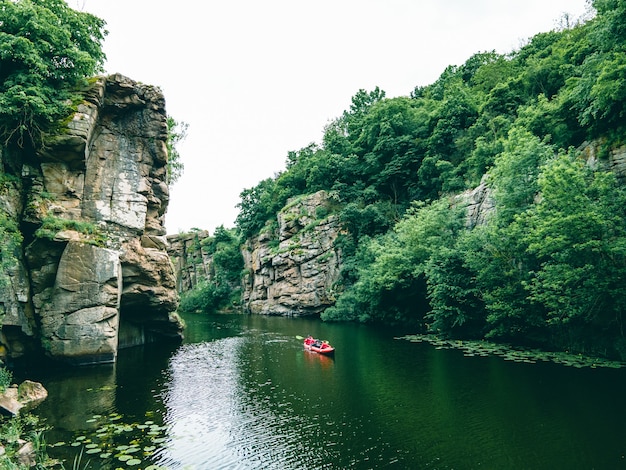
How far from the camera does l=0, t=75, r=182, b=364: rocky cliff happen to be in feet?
63.7

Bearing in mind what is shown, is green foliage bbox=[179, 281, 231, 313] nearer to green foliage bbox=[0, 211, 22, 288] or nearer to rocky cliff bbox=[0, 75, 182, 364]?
rocky cliff bbox=[0, 75, 182, 364]

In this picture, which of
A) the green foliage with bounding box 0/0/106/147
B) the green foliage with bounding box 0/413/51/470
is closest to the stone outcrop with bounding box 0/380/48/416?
the green foliage with bounding box 0/413/51/470

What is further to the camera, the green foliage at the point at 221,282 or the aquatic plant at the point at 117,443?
the green foliage at the point at 221,282

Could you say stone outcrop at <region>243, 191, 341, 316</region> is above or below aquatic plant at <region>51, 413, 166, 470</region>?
above

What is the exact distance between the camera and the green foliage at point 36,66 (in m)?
18.7

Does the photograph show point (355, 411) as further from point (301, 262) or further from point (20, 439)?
point (301, 262)

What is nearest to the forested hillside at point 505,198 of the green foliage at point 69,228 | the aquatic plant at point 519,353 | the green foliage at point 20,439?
the aquatic plant at point 519,353

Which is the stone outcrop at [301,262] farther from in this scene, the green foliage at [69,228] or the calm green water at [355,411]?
the green foliage at [69,228]

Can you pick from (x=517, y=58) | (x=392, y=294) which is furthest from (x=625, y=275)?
(x=517, y=58)

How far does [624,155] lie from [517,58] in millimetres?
29836

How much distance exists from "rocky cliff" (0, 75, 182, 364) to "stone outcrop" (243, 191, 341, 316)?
25.4 meters

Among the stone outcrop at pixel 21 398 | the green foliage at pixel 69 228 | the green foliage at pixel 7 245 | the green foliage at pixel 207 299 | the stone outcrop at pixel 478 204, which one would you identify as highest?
the stone outcrop at pixel 478 204

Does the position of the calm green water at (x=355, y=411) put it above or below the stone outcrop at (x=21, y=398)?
below

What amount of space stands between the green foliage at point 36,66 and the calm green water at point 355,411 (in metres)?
12.3
